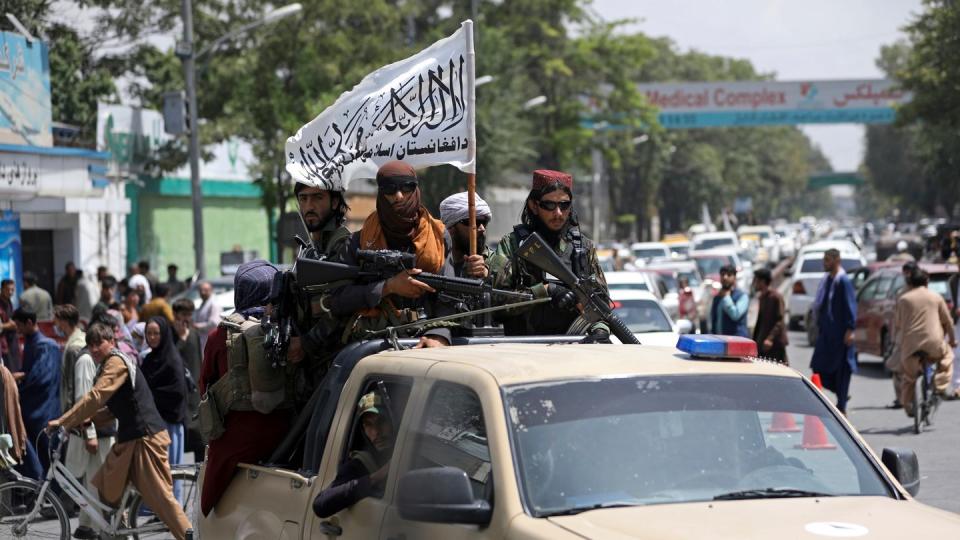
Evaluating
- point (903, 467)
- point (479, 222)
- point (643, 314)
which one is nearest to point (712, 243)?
point (643, 314)

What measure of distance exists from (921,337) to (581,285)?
9.36 metres

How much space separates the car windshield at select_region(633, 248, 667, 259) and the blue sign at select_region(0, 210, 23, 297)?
21.5m

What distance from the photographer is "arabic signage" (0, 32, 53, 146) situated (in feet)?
79.4

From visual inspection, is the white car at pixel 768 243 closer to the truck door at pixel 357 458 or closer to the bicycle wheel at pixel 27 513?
the bicycle wheel at pixel 27 513

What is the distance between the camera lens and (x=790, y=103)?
249ft

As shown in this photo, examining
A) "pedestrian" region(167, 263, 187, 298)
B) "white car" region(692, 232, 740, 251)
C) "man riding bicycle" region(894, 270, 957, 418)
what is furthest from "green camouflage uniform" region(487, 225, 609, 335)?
"white car" region(692, 232, 740, 251)

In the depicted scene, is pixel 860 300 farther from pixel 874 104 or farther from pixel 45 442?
pixel 874 104

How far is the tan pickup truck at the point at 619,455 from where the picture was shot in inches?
169

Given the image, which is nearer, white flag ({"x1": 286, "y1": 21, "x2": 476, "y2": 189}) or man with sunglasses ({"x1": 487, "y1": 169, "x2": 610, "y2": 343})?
man with sunglasses ({"x1": 487, "y1": 169, "x2": 610, "y2": 343})

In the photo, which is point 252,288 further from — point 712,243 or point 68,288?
point 712,243

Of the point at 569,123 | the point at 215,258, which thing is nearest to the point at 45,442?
the point at 215,258

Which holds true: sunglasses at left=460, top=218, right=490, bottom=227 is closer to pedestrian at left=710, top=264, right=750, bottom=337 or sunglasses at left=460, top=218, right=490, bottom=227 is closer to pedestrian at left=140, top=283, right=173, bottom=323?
pedestrian at left=140, top=283, right=173, bottom=323

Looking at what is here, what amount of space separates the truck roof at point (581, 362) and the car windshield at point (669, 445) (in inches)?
1.4

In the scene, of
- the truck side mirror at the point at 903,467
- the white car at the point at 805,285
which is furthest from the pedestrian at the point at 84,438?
the white car at the point at 805,285
